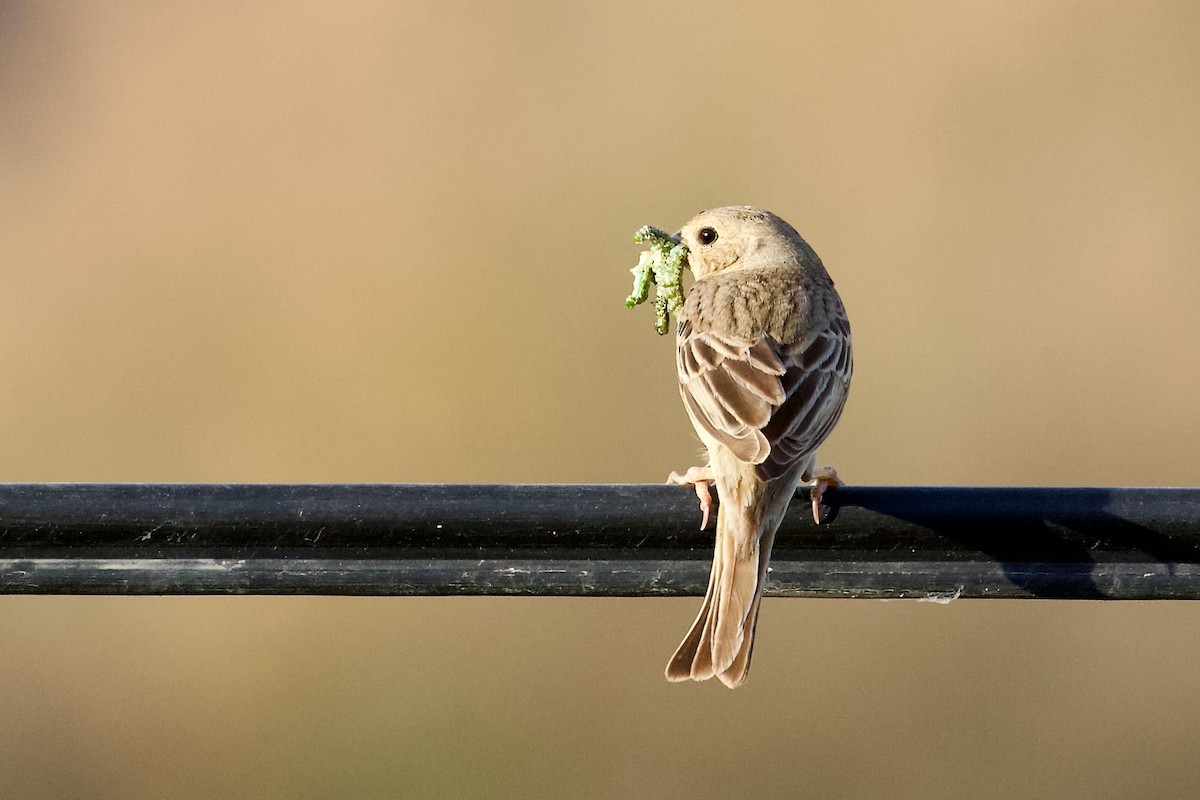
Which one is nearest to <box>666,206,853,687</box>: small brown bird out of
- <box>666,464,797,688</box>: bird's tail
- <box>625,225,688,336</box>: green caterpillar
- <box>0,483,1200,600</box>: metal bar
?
<box>666,464,797,688</box>: bird's tail

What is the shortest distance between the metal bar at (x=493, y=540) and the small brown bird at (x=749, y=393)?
1.58 feet

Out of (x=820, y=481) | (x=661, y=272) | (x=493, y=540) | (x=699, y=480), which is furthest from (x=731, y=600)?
(x=661, y=272)

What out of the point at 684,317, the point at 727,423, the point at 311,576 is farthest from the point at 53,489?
the point at 684,317

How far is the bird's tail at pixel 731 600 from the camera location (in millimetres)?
5285

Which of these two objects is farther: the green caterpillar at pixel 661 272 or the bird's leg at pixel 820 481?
the green caterpillar at pixel 661 272

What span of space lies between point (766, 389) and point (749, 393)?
65 millimetres

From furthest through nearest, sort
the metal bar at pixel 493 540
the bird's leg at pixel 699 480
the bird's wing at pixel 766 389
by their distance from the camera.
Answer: the bird's wing at pixel 766 389
the bird's leg at pixel 699 480
the metal bar at pixel 493 540

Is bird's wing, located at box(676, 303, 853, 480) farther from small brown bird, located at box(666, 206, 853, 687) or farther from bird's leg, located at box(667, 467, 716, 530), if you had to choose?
bird's leg, located at box(667, 467, 716, 530)

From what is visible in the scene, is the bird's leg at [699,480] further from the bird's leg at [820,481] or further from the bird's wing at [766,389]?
the bird's leg at [820,481]

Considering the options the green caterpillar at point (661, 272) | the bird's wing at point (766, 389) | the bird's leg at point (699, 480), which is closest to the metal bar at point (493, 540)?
the bird's leg at point (699, 480)

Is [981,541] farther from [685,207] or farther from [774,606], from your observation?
[685,207]

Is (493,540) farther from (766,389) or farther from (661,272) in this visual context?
(661,272)

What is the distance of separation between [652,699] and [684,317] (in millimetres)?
4188

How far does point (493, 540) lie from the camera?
4.55 meters
